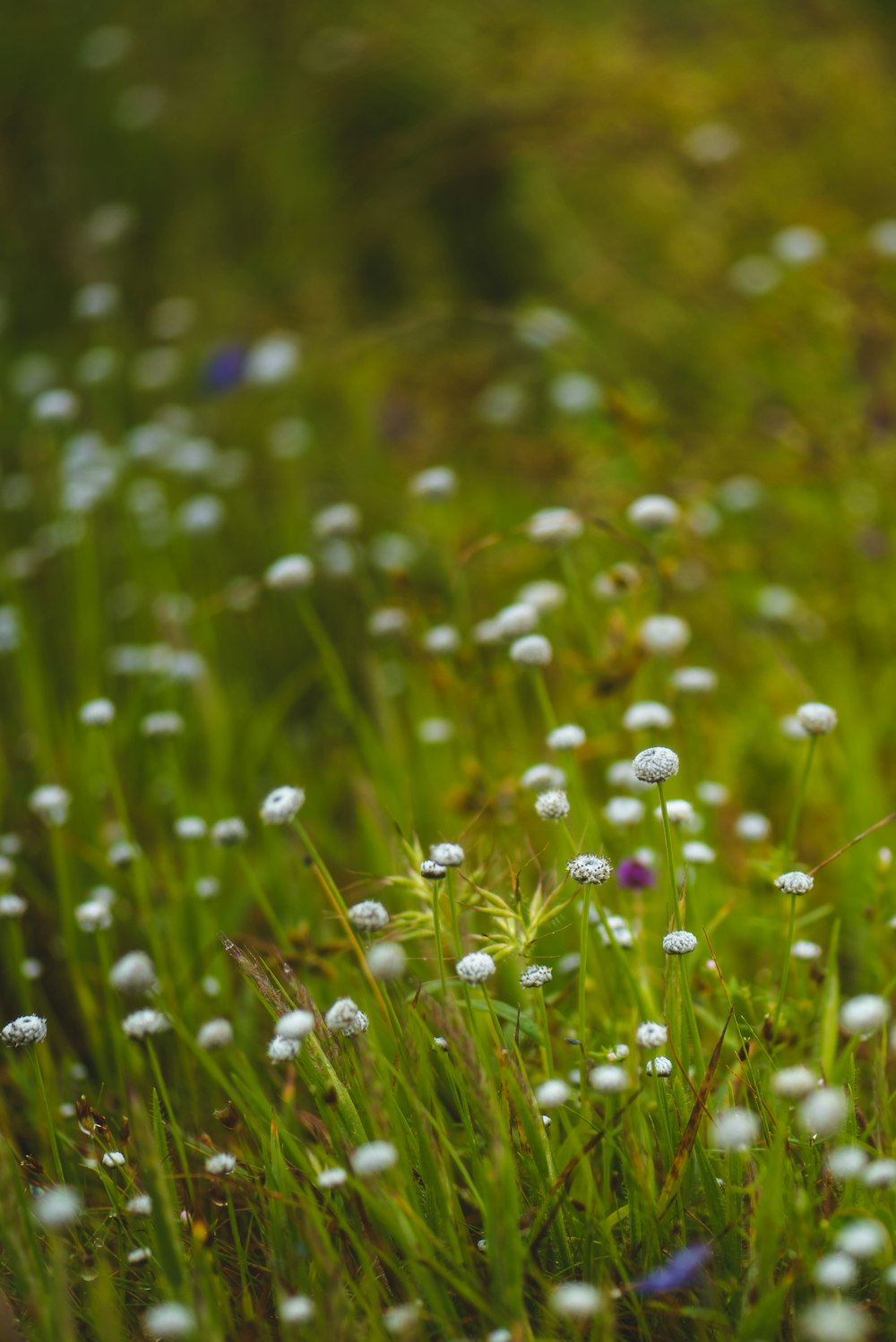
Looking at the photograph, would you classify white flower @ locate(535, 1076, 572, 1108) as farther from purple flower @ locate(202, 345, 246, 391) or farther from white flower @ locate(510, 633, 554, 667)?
purple flower @ locate(202, 345, 246, 391)

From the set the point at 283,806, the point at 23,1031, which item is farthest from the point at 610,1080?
the point at 23,1031

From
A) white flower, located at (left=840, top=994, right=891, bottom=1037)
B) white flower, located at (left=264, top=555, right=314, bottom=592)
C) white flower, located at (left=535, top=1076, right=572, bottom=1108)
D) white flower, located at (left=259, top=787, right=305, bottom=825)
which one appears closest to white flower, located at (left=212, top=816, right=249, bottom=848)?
white flower, located at (left=259, top=787, right=305, bottom=825)

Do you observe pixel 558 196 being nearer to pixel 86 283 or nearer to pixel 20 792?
pixel 86 283

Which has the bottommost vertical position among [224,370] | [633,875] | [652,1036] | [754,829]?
[754,829]

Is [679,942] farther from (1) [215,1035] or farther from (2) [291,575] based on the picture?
(2) [291,575]

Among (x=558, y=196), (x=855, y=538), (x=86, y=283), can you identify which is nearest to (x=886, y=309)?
(x=855, y=538)

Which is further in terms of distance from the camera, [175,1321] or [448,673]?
[448,673]

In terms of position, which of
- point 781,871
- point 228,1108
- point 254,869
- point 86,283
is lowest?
point 254,869
